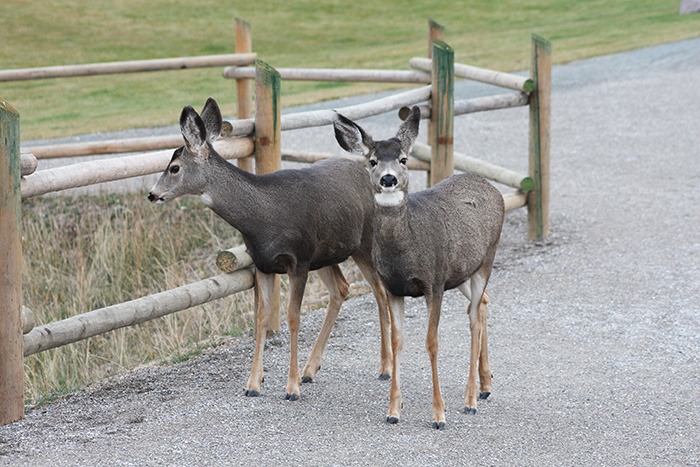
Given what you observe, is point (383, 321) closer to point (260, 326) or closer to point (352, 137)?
point (260, 326)

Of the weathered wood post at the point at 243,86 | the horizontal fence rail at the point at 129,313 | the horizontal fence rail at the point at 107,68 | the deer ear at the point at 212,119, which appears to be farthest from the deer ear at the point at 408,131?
the weathered wood post at the point at 243,86

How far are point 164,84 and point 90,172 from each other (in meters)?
13.7

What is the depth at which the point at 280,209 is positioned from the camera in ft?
19.6

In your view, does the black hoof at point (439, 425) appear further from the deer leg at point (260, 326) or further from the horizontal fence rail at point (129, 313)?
the horizontal fence rail at point (129, 313)

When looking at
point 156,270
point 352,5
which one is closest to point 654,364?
point 156,270

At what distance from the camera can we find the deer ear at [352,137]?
18.0 ft

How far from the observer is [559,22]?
24.2m

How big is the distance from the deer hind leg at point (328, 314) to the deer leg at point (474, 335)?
36.9 inches

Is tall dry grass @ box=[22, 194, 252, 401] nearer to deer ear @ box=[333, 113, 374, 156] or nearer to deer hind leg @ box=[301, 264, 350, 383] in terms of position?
deer hind leg @ box=[301, 264, 350, 383]

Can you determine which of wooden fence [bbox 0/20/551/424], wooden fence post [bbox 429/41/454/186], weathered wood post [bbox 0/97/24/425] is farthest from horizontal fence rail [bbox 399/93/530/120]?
weathered wood post [bbox 0/97/24/425]

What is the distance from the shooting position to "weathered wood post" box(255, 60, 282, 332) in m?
7.01

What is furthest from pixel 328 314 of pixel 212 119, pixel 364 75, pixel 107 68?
pixel 107 68

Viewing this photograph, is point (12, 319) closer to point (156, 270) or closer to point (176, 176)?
point (176, 176)

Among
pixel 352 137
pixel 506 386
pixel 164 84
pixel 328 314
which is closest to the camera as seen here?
pixel 352 137
